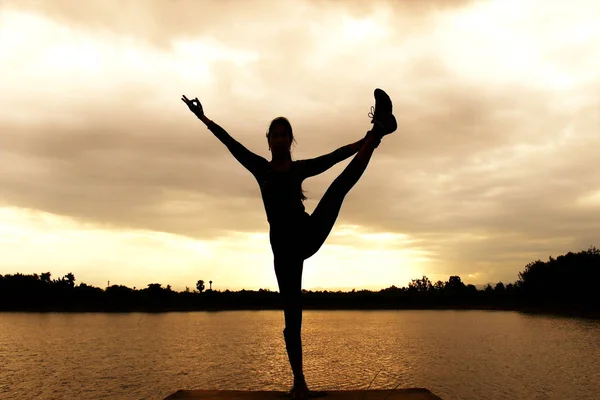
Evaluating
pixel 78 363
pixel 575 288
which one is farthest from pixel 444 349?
pixel 575 288

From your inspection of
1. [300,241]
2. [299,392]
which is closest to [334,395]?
[299,392]

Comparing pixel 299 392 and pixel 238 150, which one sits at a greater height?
pixel 238 150

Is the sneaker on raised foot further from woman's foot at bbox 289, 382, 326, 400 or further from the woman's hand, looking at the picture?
woman's foot at bbox 289, 382, 326, 400

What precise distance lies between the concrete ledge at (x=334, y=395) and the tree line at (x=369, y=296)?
112m

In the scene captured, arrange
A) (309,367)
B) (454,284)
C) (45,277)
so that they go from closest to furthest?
(309,367) → (45,277) → (454,284)

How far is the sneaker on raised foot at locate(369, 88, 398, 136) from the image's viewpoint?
4926 millimetres

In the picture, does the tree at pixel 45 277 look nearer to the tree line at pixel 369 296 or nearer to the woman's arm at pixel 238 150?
the tree line at pixel 369 296

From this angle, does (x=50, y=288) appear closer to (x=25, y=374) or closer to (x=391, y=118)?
(x=25, y=374)

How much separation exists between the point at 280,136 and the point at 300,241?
1.26 metres

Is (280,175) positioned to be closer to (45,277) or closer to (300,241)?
(300,241)

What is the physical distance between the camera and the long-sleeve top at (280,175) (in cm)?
486

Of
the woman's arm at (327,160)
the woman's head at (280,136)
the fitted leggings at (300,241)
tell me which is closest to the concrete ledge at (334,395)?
the fitted leggings at (300,241)

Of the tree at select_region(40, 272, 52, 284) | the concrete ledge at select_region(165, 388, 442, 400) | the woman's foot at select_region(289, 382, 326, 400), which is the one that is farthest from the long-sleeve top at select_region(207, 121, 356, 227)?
the tree at select_region(40, 272, 52, 284)

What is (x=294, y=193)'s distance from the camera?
16.2 ft
